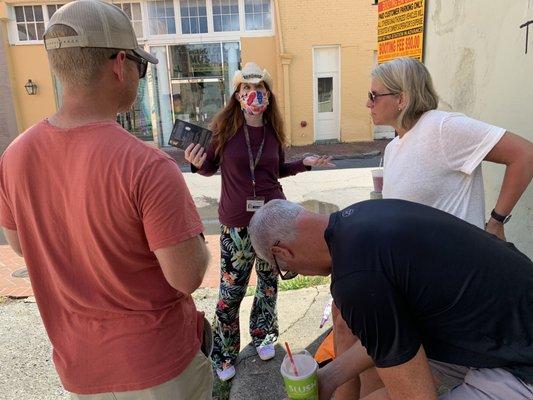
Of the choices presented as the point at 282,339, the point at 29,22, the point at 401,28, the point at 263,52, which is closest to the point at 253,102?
the point at 282,339

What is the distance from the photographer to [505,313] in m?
1.44

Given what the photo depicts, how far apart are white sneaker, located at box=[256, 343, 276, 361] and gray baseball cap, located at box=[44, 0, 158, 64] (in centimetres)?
231

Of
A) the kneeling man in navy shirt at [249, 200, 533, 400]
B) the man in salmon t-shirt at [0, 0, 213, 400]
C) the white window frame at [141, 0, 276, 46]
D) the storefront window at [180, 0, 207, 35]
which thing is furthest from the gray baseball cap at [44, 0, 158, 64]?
the storefront window at [180, 0, 207, 35]

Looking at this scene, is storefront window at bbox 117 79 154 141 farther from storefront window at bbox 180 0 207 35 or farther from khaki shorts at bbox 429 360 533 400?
khaki shorts at bbox 429 360 533 400

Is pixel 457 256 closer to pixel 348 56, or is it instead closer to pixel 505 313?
pixel 505 313

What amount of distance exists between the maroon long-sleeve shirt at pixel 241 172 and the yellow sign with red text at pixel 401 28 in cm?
170

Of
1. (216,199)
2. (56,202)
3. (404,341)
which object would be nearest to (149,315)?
(56,202)

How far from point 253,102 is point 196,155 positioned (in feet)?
1.60

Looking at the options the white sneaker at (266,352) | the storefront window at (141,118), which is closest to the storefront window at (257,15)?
the storefront window at (141,118)

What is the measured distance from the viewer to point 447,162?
2.15m

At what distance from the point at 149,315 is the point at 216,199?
7.25m

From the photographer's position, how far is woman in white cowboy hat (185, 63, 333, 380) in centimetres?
283

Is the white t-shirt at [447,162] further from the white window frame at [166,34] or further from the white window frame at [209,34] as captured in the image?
the white window frame at [166,34]

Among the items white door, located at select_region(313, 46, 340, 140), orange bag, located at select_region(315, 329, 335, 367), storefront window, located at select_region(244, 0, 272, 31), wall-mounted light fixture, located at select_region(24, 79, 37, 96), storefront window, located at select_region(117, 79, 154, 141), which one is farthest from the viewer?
storefront window, located at select_region(117, 79, 154, 141)
